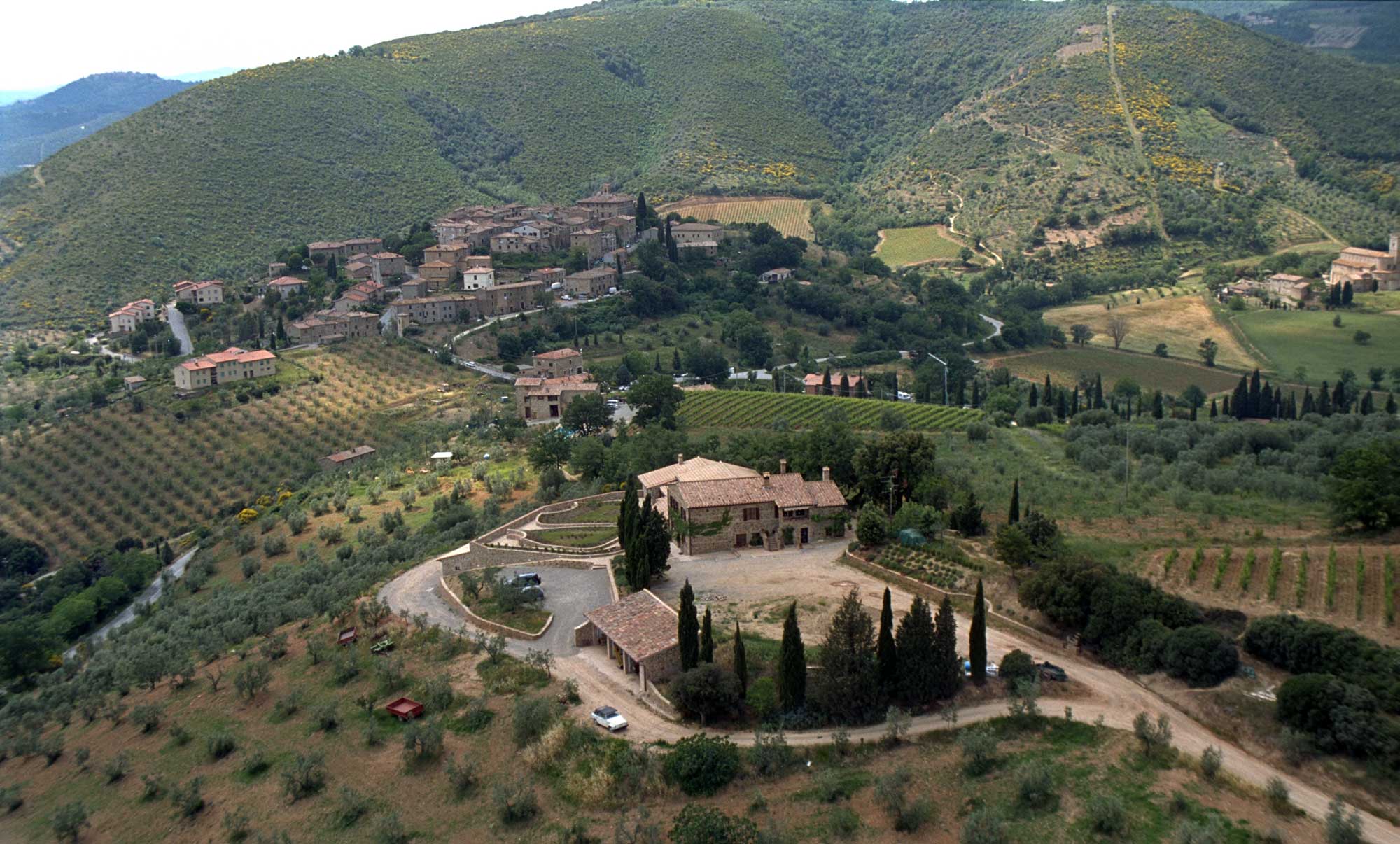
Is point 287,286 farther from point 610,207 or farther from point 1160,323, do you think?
point 1160,323

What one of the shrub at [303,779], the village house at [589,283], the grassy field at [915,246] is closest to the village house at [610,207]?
the village house at [589,283]

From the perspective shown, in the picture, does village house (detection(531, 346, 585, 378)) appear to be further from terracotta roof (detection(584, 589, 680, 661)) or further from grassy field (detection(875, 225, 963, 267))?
grassy field (detection(875, 225, 963, 267))

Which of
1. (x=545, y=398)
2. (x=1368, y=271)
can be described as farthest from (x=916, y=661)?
(x=1368, y=271)

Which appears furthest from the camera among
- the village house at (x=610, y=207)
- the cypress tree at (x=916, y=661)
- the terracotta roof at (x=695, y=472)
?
the village house at (x=610, y=207)

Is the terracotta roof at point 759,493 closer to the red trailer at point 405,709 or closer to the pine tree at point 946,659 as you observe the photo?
the pine tree at point 946,659

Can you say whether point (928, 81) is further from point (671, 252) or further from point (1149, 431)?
point (1149, 431)

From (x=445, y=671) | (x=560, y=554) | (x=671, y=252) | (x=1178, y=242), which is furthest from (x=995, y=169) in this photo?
(x=445, y=671)
